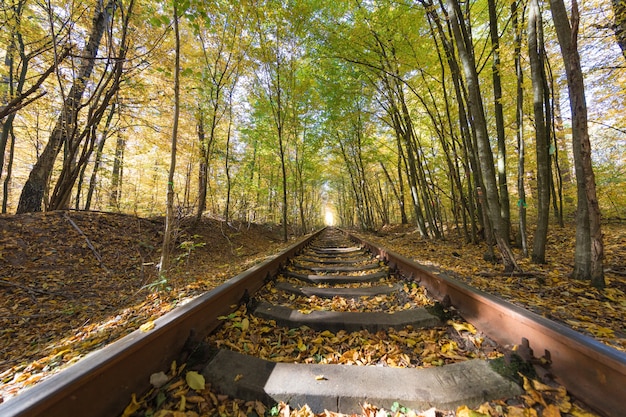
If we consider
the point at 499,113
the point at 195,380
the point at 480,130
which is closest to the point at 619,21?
the point at 499,113

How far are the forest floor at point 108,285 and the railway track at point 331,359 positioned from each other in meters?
0.60

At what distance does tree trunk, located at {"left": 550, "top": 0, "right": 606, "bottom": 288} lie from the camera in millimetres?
2578

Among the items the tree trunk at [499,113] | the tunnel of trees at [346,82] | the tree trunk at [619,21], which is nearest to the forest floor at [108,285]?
the tunnel of trees at [346,82]

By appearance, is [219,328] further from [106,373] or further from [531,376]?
[531,376]

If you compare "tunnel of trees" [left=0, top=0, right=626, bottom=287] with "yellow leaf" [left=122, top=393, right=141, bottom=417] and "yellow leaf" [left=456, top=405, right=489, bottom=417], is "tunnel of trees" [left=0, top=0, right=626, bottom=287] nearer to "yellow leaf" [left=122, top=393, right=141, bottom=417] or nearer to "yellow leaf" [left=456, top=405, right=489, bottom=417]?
"yellow leaf" [left=122, top=393, right=141, bottom=417]

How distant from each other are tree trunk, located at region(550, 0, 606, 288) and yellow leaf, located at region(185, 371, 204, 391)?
3846mm

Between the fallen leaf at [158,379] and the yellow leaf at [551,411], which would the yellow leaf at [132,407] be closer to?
the fallen leaf at [158,379]

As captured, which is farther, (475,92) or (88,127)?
(88,127)

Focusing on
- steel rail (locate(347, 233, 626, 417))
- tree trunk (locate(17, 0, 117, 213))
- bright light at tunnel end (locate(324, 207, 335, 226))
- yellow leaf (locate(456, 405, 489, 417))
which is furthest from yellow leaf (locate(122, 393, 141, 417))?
bright light at tunnel end (locate(324, 207, 335, 226))

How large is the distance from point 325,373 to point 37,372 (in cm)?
190

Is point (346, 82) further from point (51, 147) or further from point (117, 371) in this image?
point (117, 371)

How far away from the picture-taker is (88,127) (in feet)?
17.0

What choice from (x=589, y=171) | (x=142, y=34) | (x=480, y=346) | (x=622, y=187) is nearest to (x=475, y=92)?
(x=589, y=171)

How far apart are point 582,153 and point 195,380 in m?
4.10
